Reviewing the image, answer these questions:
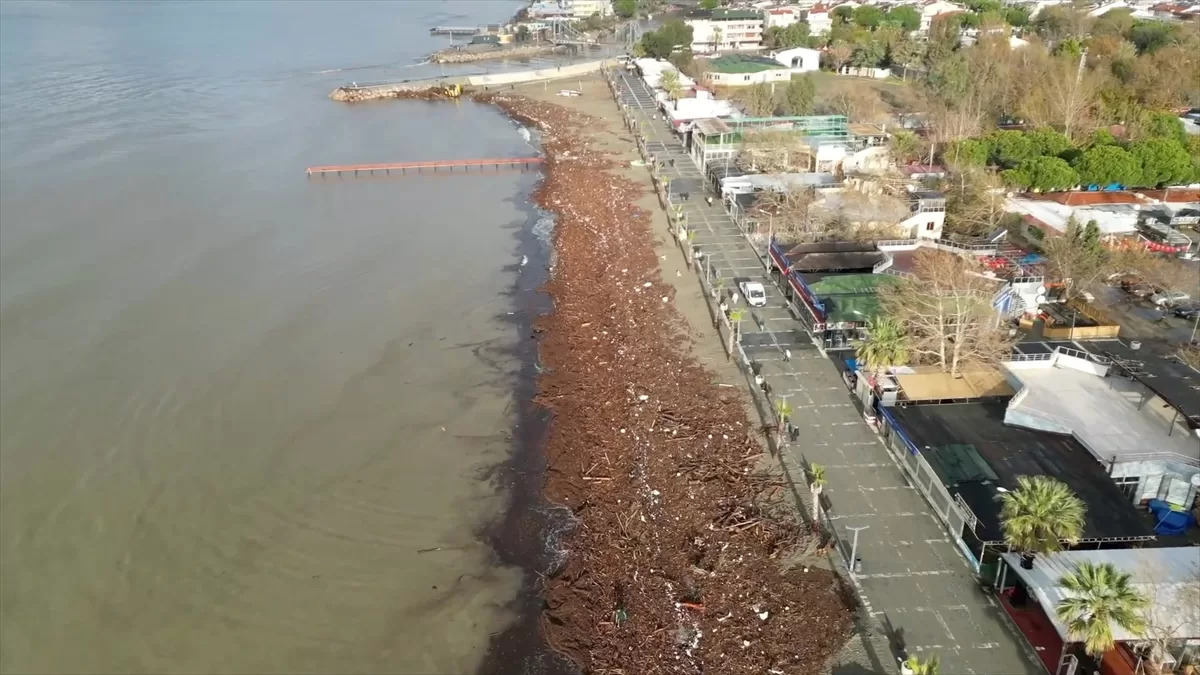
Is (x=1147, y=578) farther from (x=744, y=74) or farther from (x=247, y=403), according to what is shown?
(x=744, y=74)

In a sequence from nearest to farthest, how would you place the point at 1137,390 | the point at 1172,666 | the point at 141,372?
the point at 1172,666
the point at 1137,390
the point at 141,372

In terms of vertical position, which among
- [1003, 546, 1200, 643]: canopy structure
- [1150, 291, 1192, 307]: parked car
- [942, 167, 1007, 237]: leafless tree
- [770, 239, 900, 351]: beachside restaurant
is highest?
[942, 167, 1007, 237]: leafless tree

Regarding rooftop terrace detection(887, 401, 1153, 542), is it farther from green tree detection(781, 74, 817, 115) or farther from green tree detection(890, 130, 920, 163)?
green tree detection(781, 74, 817, 115)

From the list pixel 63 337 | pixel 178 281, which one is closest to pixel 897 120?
pixel 178 281

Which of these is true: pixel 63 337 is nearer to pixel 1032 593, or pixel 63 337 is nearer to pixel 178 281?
pixel 178 281

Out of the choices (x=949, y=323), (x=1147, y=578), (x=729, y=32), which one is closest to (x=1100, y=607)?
(x=1147, y=578)

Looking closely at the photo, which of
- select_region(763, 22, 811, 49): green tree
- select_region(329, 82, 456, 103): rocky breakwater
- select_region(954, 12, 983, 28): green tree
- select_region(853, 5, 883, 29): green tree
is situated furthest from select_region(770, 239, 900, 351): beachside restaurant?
select_region(954, 12, 983, 28): green tree

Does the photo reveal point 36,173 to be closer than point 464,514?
No
